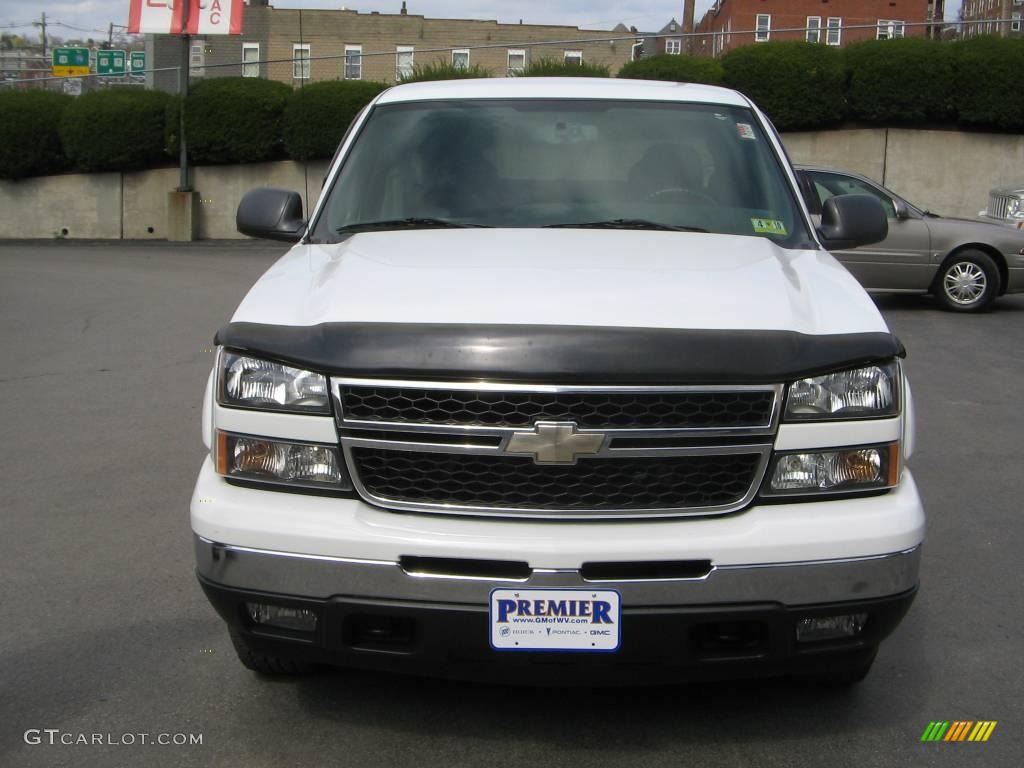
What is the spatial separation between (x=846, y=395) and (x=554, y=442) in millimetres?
809

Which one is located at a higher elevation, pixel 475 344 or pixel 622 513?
pixel 475 344

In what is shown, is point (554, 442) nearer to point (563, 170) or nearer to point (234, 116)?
point (563, 170)

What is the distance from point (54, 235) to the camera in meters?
26.7

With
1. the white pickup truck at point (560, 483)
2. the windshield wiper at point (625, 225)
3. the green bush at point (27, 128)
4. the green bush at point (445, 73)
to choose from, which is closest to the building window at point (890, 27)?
the green bush at point (445, 73)

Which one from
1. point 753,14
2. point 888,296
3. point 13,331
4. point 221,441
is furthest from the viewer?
point 753,14

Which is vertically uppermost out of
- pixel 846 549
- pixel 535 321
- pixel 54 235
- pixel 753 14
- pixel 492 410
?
pixel 753 14

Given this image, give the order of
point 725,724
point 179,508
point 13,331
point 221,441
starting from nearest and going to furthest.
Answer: point 221,441 → point 725,724 → point 179,508 → point 13,331

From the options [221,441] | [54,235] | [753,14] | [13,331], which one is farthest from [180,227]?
[753,14]

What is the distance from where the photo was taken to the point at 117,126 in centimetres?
2541

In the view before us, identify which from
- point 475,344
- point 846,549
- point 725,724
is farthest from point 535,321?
point 725,724

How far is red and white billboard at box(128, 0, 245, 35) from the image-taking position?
81.0 feet

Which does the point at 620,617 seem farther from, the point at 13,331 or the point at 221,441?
the point at 13,331

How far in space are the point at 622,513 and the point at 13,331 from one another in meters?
10.2

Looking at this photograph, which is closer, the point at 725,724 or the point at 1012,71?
the point at 725,724
